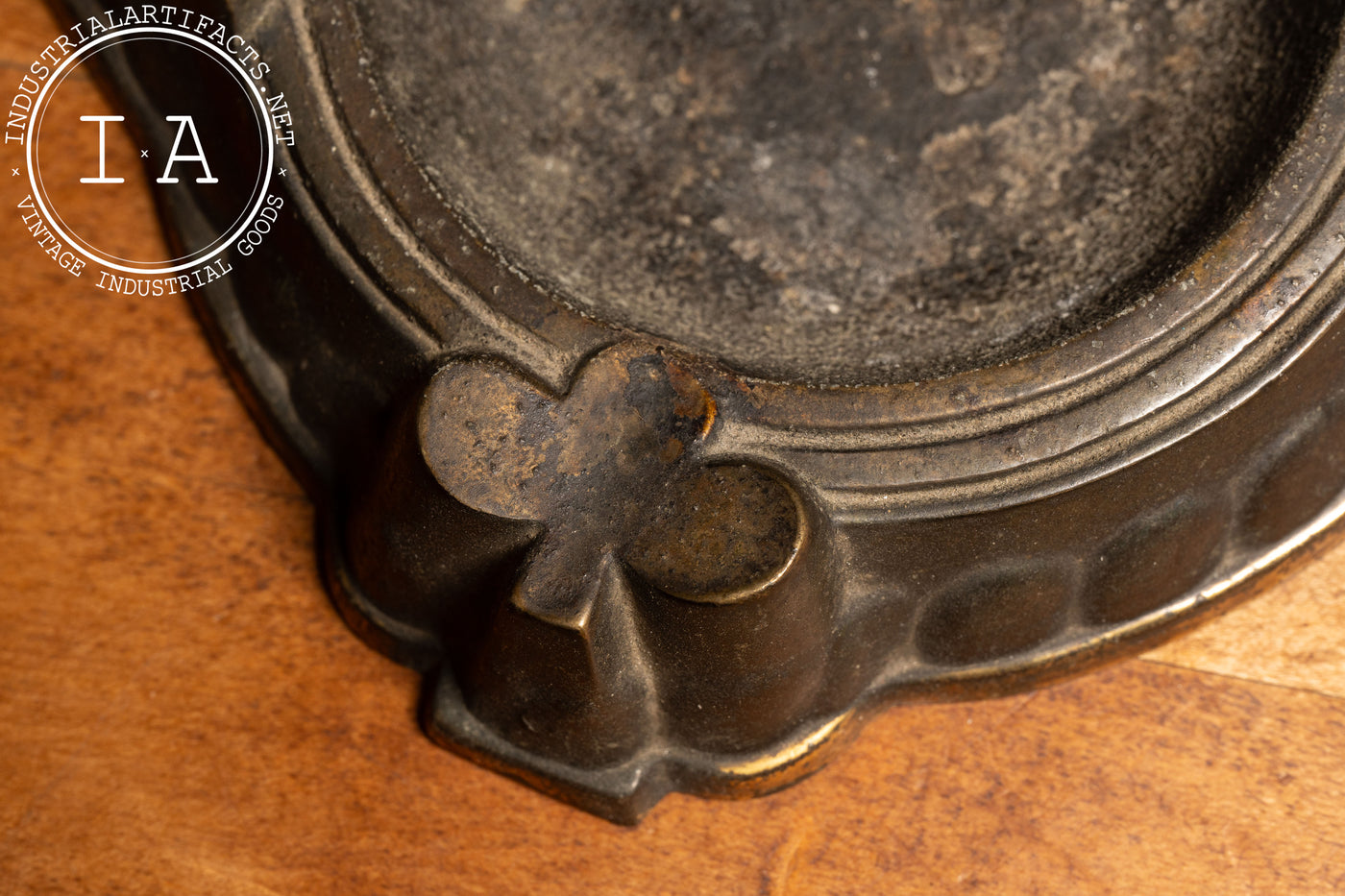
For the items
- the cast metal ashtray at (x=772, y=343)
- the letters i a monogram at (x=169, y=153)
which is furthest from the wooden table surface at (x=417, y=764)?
the letters i a monogram at (x=169, y=153)

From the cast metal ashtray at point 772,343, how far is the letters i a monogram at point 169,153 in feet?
0.09

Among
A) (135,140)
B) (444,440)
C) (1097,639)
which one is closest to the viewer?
(444,440)

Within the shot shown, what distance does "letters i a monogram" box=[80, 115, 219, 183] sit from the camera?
0.88 metres

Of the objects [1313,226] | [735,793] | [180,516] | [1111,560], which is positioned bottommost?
[180,516]

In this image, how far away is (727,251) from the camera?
2.76ft

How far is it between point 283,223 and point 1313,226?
1.85 feet

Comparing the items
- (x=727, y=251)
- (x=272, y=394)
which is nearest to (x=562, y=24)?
(x=727, y=251)

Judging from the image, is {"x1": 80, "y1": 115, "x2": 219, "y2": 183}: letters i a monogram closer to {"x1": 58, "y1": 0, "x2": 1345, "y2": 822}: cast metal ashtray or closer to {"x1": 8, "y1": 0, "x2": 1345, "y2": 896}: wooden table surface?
{"x1": 58, "y1": 0, "x2": 1345, "y2": 822}: cast metal ashtray

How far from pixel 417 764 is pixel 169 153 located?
452 millimetres

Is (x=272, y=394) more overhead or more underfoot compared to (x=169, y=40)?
more underfoot

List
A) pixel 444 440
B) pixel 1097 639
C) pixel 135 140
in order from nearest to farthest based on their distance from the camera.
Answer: pixel 444 440 → pixel 1097 639 → pixel 135 140

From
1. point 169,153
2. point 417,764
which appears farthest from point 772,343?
point 169,153

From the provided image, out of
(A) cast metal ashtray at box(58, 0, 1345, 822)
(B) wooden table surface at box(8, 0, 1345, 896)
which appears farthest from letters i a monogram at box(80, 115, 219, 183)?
(B) wooden table surface at box(8, 0, 1345, 896)

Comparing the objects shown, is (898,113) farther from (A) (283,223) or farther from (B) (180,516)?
(B) (180,516)
